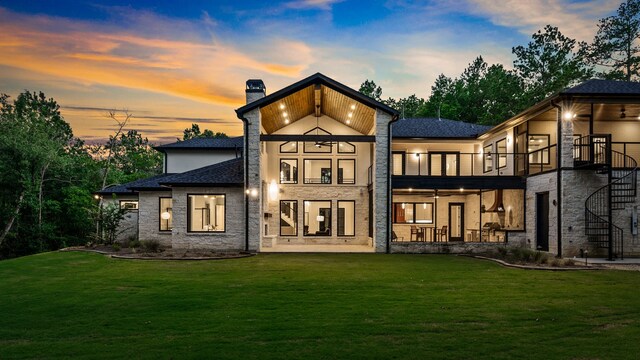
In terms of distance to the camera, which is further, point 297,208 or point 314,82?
point 297,208

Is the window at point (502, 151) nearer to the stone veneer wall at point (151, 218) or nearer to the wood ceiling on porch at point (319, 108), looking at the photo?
the wood ceiling on porch at point (319, 108)

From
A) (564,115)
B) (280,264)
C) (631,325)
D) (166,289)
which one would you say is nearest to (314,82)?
(280,264)

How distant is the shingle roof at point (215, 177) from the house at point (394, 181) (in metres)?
0.08

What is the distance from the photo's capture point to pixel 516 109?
38.8 m

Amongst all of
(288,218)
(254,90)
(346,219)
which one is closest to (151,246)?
(288,218)

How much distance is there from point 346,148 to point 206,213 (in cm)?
840

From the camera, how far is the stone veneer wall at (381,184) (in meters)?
17.6

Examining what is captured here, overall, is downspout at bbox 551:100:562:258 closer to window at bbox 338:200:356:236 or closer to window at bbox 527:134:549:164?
window at bbox 527:134:549:164

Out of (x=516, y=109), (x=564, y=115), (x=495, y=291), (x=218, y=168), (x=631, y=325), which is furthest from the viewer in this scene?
(x=516, y=109)

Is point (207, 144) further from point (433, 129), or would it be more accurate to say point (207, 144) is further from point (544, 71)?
point (544, 71)

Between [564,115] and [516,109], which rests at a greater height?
[516,109]

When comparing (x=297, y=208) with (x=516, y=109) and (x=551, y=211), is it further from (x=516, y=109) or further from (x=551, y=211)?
(x=516, y=109)

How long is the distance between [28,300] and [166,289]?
8.72 ft

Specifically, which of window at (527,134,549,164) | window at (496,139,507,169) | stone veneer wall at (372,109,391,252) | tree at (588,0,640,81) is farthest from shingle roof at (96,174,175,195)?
tree at (588,0,640,81)
